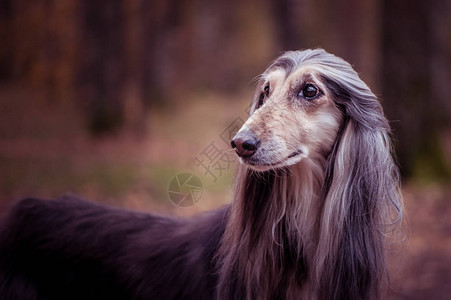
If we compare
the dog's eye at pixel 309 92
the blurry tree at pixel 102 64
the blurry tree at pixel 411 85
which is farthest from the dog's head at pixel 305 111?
the blurry tree at pixel 102 64

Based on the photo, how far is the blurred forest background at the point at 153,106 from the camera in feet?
23.5

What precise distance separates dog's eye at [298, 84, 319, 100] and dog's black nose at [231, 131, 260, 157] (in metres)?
0.39

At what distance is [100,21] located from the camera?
12148mm

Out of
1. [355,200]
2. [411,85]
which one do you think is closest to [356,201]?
[355,200]

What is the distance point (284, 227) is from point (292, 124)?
1.82 feet

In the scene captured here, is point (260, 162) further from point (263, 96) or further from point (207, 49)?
point (207, 49)

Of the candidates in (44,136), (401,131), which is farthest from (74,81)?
(401,131)

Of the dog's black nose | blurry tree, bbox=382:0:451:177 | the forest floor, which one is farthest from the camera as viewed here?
blurry tree, bbox=382:0:451:177

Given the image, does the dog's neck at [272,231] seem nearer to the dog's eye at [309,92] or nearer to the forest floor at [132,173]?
the dog's eye at [309,92]

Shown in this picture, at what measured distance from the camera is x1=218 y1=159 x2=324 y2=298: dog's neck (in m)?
2.71

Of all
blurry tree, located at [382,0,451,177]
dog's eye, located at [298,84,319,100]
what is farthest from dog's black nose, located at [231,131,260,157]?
blurry tree, located at [382,0,451,177]

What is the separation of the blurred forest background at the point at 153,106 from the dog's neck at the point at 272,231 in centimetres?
60

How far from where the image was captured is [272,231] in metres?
2.75

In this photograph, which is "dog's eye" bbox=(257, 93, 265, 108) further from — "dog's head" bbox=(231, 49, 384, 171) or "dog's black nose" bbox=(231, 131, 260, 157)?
"dog's black nose" bbox=(231, 131, 260, 157)
